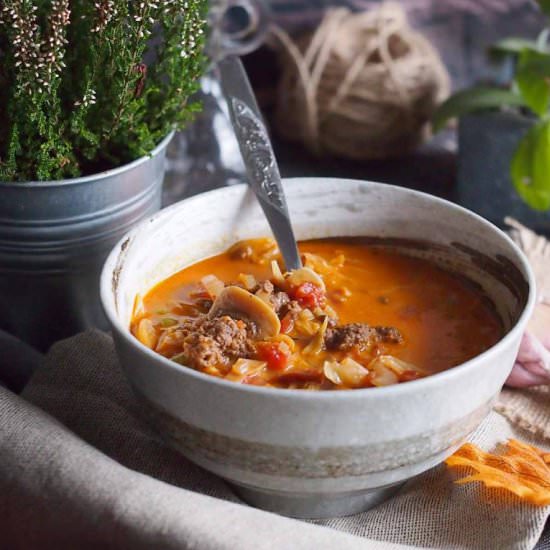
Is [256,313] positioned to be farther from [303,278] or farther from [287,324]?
[303,278]

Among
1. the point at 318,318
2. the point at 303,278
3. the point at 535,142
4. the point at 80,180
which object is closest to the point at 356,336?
the point at 318,318

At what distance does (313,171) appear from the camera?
11.9ft

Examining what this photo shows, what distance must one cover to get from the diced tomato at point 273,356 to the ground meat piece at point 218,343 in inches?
0.9

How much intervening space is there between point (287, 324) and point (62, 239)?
562 millimetres

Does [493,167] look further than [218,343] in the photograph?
Yes

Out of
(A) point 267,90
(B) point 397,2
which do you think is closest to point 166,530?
(A) point 267,90

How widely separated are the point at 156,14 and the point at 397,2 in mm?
2459

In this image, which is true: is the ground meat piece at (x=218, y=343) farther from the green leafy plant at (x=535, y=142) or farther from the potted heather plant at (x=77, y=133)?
the green leafy plant at (x=535, y=142)

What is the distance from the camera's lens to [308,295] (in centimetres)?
187

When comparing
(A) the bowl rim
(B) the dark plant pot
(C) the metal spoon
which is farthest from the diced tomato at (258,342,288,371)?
(B) the dark plant pot

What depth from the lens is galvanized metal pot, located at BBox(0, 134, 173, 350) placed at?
6.56 ft

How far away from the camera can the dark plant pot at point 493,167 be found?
318cm

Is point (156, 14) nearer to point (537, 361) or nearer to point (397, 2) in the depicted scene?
point (537, 361)

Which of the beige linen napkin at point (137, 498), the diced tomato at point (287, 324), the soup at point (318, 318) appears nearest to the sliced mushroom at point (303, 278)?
the soup at point (318, 318)
